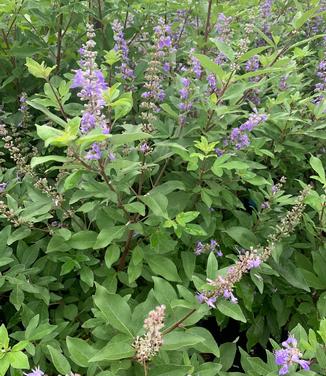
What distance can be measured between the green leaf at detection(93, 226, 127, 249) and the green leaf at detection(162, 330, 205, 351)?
57 centimetres

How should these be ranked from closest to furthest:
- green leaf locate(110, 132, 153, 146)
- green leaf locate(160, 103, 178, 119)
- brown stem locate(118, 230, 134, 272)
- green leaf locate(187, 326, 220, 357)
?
green leaf locate(110, 132, 153, 146) → green leaf locate(187, 326, 220, 357) → brown stem locate(118, 230, 134, 272) → green leaf locate(160, 103, 178, 119)

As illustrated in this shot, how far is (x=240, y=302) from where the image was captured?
2.79 m

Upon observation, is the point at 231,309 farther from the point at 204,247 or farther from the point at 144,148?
the point at 144,148

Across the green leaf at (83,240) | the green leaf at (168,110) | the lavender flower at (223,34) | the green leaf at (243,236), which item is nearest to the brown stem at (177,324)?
the green leaf at (83,240)

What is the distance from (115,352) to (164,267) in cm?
72

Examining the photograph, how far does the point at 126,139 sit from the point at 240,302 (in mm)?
1439

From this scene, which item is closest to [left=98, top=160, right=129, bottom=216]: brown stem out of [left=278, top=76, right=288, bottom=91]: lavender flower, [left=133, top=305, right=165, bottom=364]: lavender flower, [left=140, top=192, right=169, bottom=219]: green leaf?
[left=140, top=192, right=169, bottom=219]: green leaf

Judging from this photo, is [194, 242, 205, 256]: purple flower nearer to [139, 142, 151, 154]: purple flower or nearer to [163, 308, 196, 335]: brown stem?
[139, 142, 151, 154]: purple flower

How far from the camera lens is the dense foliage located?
189cm

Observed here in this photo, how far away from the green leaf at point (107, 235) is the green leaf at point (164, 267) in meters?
0.27

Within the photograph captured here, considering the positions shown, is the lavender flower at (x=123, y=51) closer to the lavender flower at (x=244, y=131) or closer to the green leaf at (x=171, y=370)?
the lavender flower at (x=244, y=131)

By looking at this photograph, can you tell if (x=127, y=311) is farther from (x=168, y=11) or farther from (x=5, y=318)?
(x=168, y=11)

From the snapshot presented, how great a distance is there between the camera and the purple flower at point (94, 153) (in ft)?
6.11

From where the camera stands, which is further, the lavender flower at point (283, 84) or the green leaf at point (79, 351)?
the lavender flower at point (283, 84)
